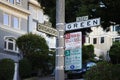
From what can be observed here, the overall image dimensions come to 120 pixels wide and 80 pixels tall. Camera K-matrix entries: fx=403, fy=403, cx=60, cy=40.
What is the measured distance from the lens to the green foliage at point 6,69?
125 feet

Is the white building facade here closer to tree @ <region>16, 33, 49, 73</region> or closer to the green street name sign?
tree @ <region>16, 33, 49, 73</region>

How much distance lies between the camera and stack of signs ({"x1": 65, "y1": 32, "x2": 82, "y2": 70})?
9617 mm


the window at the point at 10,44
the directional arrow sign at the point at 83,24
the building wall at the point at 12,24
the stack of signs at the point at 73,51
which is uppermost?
the building wall at the point at 12,24

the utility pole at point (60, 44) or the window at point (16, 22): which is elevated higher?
the window at point (16, 22)

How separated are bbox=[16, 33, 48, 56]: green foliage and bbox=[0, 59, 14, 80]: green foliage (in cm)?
319

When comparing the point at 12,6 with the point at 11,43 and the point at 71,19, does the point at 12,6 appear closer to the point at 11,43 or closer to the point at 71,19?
the point at 11,43

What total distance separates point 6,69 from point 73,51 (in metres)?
28.8

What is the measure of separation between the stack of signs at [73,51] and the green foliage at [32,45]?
31162 mm

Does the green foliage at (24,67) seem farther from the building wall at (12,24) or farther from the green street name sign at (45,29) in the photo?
the green street name sign at (45,29)

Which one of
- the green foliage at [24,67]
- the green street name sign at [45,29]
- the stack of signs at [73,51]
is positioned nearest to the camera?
the stack of signs at [73,51]

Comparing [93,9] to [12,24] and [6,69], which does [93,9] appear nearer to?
[6,69]

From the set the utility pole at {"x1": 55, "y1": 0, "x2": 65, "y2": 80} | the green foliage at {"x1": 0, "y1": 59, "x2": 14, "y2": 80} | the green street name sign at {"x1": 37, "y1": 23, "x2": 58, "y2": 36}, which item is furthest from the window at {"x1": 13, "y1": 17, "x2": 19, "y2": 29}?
the utility pole at {"x1": 55, "y1": 0, "x2": 65, "y2": 80}

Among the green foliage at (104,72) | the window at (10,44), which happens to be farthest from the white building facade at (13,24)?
the green foliage at (104,72)

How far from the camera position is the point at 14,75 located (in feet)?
133
